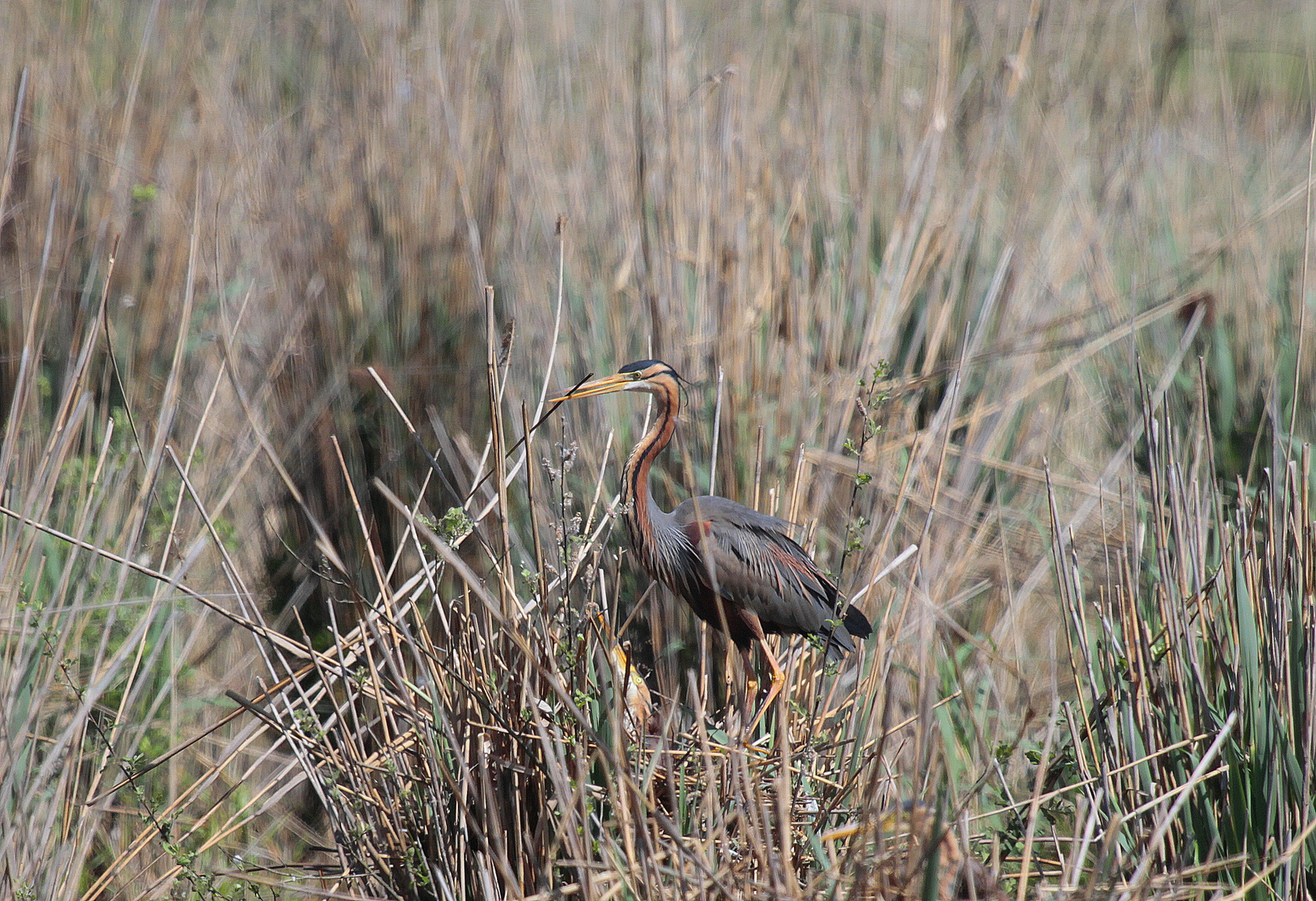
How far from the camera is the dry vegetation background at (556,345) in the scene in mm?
2168

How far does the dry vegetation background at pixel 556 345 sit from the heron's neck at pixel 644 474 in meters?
0.14

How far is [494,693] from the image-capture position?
168cm

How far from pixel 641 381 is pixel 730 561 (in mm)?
458

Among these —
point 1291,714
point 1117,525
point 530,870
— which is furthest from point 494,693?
point 1117,525

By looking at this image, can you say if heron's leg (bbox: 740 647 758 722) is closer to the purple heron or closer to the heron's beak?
the purple heron

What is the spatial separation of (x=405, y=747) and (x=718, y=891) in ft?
1.82

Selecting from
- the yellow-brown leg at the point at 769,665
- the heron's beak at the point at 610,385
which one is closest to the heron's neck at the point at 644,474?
the heron's beak at the point at 610,385

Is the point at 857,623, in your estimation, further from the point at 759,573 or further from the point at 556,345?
the point at 556,345

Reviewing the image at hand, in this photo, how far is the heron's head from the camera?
2.17m

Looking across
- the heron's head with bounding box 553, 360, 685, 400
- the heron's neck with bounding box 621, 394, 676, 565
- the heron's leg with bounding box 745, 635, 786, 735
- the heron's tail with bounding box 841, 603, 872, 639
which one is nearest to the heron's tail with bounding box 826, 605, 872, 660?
the heron's tail with bounding box 841, 603, 872, 639

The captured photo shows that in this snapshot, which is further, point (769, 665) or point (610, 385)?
point (769, 665)

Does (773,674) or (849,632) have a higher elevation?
(849,632)

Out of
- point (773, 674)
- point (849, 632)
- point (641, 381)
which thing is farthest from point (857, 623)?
point (641, 381)

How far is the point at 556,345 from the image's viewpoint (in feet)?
7.28
